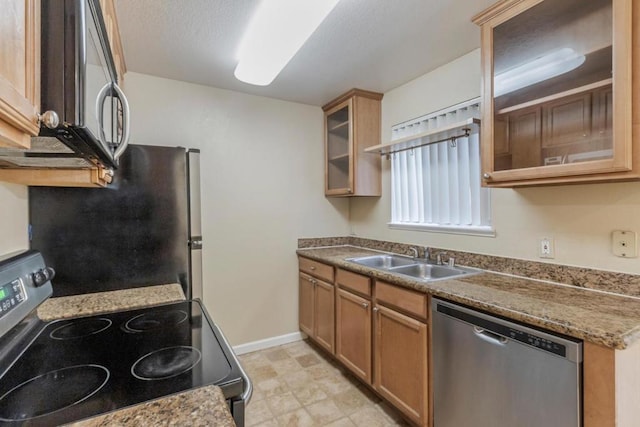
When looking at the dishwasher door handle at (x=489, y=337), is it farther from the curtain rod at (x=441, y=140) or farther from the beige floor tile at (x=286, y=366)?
the beige floor tile at (x=286, y=366)

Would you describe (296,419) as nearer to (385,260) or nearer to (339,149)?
(385,260)

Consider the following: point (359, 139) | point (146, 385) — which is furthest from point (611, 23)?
point (146, 385)

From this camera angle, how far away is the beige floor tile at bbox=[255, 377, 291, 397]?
2273 mm

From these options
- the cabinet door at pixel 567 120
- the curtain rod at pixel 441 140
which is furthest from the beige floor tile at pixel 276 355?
the cabinet door at pixel 567 120

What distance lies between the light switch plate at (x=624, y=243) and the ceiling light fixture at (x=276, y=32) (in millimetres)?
1626

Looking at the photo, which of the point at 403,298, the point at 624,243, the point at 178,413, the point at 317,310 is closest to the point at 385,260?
the point at 317,310

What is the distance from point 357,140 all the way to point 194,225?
5.00ft

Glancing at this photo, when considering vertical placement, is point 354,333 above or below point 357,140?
below

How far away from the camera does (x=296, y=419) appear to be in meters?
1.99

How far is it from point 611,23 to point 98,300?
2566mm

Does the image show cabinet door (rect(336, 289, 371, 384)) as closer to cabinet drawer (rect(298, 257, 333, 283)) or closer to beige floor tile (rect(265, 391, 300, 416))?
cabinet drawer (rect(298, 257, 333, 283))

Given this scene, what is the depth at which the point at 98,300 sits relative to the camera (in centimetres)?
163

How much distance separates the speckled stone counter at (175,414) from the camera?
25.9 inches

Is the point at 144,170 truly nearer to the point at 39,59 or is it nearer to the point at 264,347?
the point at 39,59
